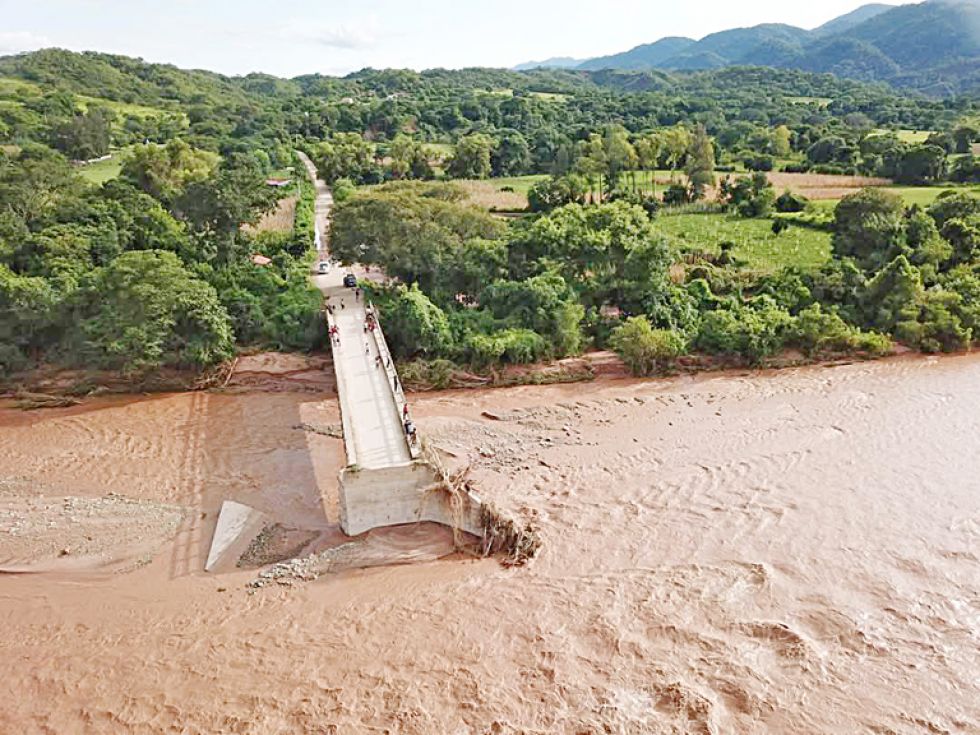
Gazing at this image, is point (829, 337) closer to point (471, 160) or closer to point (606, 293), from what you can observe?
point (606, 293)

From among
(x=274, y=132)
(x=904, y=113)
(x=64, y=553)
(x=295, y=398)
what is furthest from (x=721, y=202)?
(x=904, y=113)

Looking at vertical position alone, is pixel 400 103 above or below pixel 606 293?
above

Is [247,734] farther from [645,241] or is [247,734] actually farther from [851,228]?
[851,228]

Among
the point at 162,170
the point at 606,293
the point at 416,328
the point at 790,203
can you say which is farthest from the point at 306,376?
the point at 790,203

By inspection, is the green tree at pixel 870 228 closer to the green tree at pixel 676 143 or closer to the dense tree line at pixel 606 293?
the dense tree line at pixel 606 293

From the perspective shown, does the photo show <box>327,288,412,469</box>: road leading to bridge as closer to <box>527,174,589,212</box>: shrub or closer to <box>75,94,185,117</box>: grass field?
<box>527,174,589,212</box>: shrub

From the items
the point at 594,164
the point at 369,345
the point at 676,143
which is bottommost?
the point at 369,345

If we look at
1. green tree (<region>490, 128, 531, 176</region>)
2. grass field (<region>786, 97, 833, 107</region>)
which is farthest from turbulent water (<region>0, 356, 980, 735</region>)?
grass field (<region>786, 97, 833, 107</region>)
